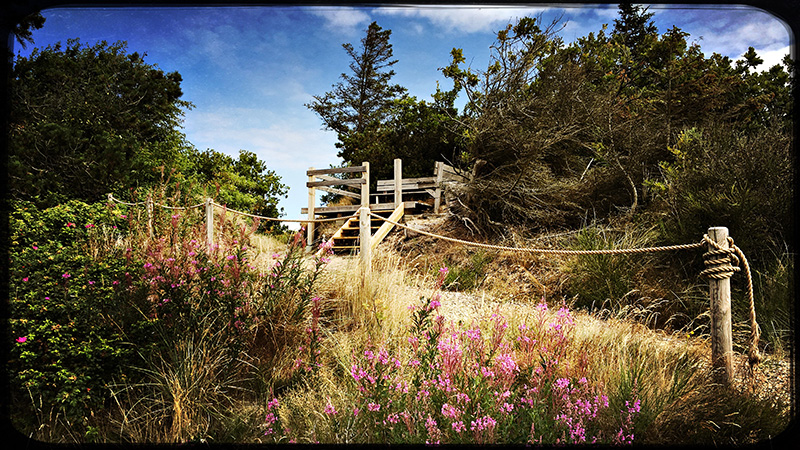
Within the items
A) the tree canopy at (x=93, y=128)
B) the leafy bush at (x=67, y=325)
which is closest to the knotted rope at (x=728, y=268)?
the leafy bush at (x=67, y=325)

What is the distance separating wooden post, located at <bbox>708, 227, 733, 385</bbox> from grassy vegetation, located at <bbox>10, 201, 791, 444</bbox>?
109 mm

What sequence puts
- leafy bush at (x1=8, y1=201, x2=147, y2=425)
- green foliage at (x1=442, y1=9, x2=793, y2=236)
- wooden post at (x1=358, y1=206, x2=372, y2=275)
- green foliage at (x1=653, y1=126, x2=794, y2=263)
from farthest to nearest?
green foliage at (x1=442, y1=9, x2=793, y2=236) < wooden post at (x1=358, y1=206, x2=372, y2=275) < green foliage at (x1=653, y1=126, x2=794, y2=263) < leafy bush at (x1=8, y1=201, x2=147, y2=425)

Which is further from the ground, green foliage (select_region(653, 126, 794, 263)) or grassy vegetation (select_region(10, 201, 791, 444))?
green foliage (select_region(653, 126, 794, 263))

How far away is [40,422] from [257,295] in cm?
150

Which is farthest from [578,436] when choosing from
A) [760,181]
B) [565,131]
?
[565,131]

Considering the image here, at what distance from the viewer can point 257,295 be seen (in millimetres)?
3514

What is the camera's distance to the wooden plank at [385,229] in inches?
340

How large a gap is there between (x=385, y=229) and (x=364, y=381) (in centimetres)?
700

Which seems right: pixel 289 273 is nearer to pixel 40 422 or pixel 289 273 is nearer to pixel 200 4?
pixel 40 422

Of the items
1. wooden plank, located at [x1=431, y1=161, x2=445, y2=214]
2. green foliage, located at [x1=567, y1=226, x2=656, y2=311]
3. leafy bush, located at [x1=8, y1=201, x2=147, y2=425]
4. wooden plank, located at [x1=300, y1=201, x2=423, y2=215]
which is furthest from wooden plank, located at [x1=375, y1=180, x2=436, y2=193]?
leafy bush, located at [x1=8, y1=201, x2=147, y2=425]

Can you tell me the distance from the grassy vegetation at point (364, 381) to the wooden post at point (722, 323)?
0.11 metres

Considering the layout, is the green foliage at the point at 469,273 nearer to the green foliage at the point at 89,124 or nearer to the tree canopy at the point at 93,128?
the tree canopy at the point at 93,128

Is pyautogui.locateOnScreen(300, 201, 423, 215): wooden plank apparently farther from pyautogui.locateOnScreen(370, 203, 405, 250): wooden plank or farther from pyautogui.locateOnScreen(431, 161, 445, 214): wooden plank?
pyautogui.locateOnScreen(431, 161, 445, 214): wooden plank

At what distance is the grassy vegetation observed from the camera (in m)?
2.24
